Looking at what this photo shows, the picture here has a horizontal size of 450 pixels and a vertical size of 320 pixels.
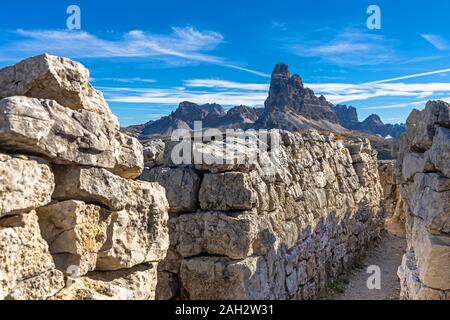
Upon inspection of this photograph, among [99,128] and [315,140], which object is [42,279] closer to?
[99,128]

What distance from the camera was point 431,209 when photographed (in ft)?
31.8

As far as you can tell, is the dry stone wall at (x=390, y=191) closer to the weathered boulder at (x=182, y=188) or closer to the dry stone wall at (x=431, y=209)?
the dry stone wall at (x=431, y=209)

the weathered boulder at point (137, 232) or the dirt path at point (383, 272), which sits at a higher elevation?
the weathered boulder at point (137, 232)

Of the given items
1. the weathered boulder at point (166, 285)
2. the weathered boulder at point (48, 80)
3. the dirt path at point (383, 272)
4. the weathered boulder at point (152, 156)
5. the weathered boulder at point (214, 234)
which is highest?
the weathered boulder at point (48, 80)

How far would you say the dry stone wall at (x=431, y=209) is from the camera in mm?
9273

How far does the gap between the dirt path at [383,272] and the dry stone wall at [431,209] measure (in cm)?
416

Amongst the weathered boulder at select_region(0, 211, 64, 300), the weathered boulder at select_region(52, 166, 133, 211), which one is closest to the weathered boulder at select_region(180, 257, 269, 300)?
the weathered boulder at select_region(52, 166, 133, 211)

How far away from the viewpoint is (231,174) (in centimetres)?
1028

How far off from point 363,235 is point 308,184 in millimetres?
8639

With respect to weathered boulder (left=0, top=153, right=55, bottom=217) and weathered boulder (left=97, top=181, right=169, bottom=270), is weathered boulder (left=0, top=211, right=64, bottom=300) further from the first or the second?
weathered boulder (left=97, top=181, right=169, bottom=270)

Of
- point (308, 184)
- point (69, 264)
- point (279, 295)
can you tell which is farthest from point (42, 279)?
point (308, 184)

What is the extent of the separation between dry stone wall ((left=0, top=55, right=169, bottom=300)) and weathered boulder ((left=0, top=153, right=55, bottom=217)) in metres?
0.01

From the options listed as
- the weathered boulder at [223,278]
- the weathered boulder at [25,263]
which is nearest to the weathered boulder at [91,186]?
the weathered boulder at [25,263]

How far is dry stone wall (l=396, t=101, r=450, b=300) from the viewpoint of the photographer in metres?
9.27
